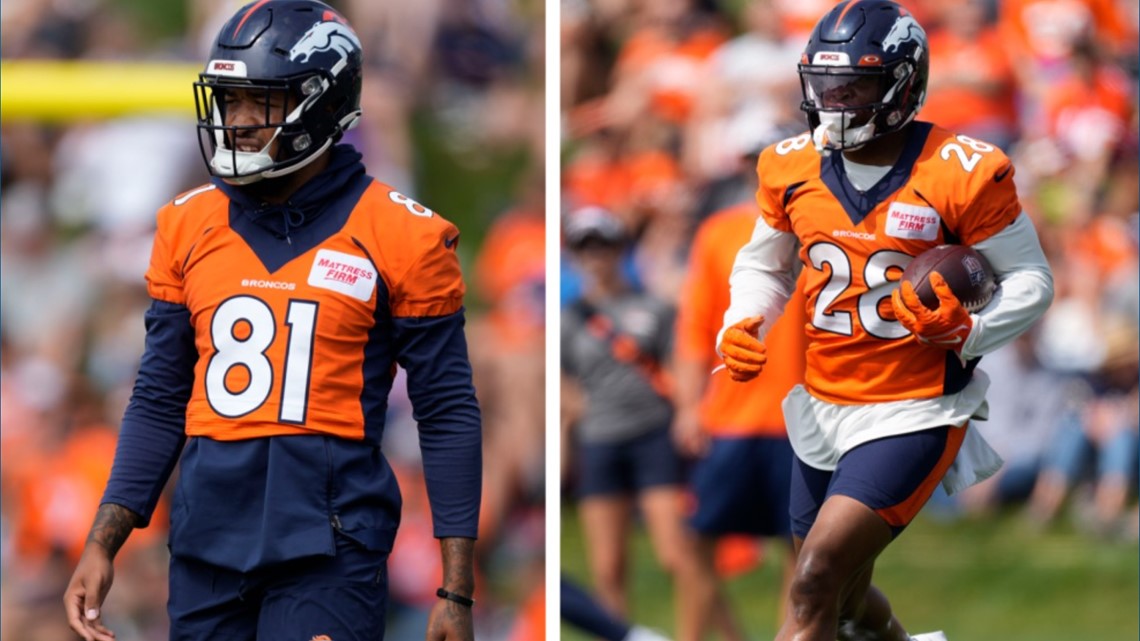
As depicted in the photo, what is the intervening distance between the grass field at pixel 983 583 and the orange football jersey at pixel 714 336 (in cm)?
138

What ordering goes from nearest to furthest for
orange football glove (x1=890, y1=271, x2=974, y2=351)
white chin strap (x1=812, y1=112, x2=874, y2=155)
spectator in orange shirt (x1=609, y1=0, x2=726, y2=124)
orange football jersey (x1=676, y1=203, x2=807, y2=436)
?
1. orange football glove (x1=890, y1=271, x2=974, y2=351)
2. white chin strap (x1=812, y1=112, x2=874, y2=155)
3. orange football jersey (x1=676, y1=203, x2=807, y2=436)
4. spectator in orange shirt (x1=609, y1=0, x2=726, y2=124)

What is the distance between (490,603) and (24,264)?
2.78m

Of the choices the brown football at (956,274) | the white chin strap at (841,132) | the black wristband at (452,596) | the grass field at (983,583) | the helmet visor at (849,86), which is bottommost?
the grass field at (983,583)

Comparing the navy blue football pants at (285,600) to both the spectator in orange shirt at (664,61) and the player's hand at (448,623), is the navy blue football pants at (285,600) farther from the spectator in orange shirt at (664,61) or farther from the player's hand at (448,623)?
the spectator in orange shirt at (664,61)

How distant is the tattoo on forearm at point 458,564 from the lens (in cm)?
376

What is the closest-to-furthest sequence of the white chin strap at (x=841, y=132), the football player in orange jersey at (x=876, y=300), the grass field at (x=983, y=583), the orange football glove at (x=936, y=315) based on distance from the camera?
the orange football glove at (x=936, y=315) → the football player in orange jersey at (x=876, y=300) → the white chin strap at (x=841, y=132) → the grass field at (x=983, y=583)

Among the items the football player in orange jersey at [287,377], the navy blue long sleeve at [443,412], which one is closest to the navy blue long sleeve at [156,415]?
the football player in orange jersey at [287,377]

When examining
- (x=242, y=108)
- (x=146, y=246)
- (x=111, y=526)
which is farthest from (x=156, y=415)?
(x=146, y=246)

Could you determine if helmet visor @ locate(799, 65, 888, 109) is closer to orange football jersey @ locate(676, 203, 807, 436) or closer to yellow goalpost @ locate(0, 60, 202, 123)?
orange football jersey @ locate(676, 203, 807, 436)

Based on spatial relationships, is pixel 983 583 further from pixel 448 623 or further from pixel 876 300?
pixel 448 623

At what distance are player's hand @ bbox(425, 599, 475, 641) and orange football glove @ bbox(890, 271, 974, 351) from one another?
133 centimetres

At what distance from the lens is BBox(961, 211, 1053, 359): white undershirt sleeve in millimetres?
4371

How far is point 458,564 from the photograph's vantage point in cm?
379

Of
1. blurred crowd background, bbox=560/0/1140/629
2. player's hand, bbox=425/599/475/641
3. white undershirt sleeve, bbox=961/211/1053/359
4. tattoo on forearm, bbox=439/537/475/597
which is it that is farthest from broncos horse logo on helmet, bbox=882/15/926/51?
blurred crowd background, bbox=560/0/1140/629
